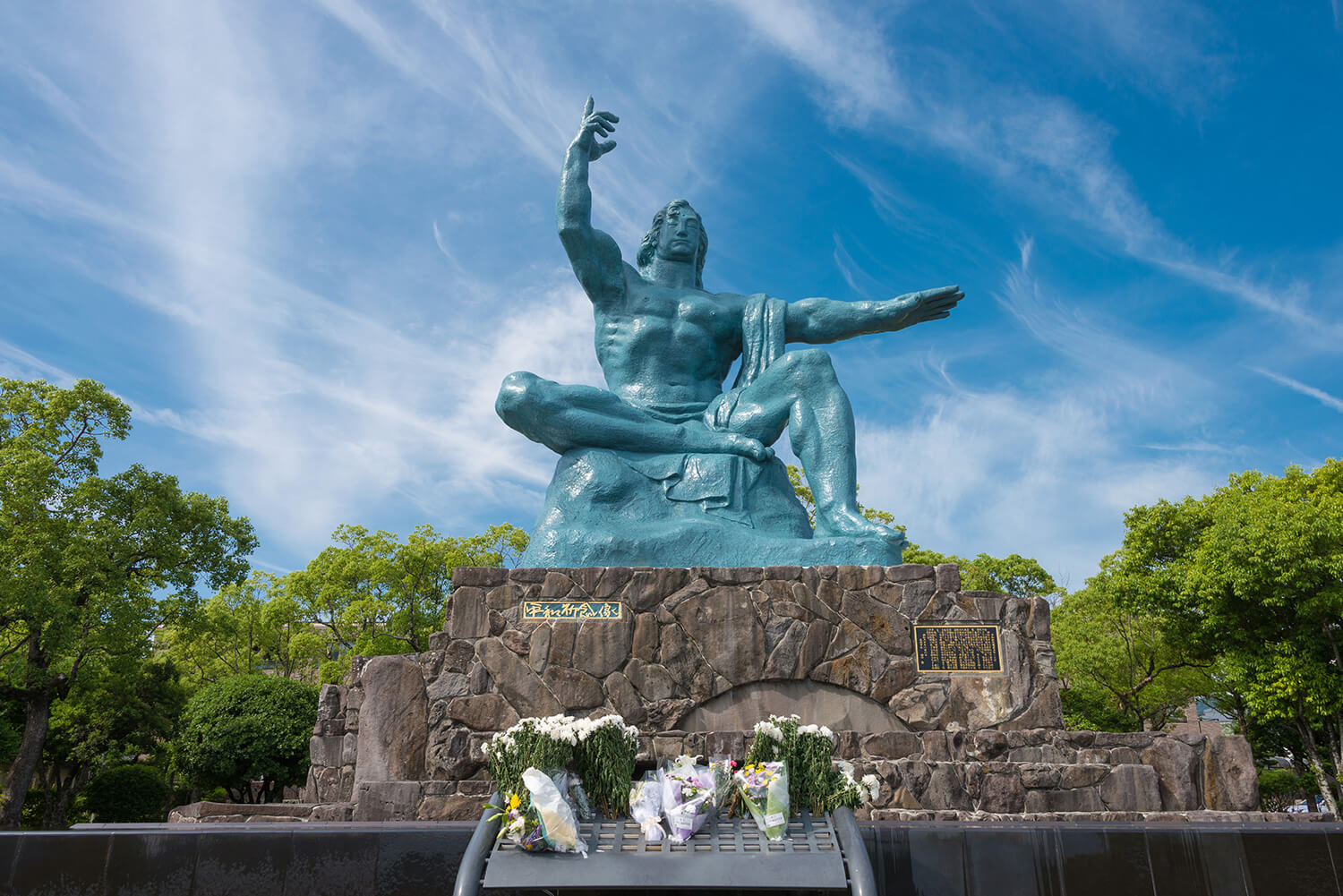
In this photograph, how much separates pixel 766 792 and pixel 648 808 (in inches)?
14.3

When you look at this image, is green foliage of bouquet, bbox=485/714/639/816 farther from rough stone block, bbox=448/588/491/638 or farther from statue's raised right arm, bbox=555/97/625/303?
statue's raised right arm, bbox=555/97/625/303

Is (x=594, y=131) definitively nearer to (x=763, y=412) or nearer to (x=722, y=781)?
(x=763, y=412)

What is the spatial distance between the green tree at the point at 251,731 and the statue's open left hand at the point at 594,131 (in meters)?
8.75

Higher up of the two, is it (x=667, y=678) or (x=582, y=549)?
(x=582, y=549)

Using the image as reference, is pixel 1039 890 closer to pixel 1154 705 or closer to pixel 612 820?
pixel 612 820

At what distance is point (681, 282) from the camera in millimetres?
8453

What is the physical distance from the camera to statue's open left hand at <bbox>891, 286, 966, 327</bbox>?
8109mm

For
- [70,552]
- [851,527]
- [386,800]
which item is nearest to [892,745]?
[851,527]

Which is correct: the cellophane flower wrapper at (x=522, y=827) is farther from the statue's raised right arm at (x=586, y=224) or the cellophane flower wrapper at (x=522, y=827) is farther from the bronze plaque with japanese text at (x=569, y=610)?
the statue's raised right arm at (x=586, y=224)

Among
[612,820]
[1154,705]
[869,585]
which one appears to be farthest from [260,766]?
[1154,705]

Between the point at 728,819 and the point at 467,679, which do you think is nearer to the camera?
the point at 728,819

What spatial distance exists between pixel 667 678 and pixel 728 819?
2812mm

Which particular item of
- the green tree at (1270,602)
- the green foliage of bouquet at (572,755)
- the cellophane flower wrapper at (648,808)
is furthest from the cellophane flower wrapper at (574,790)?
the green tree at (1270,602)

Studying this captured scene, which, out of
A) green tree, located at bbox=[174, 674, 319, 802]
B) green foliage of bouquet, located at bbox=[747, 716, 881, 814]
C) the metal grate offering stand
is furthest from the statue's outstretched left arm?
green tree, located at bbox=[174, 674, 319, 802]
